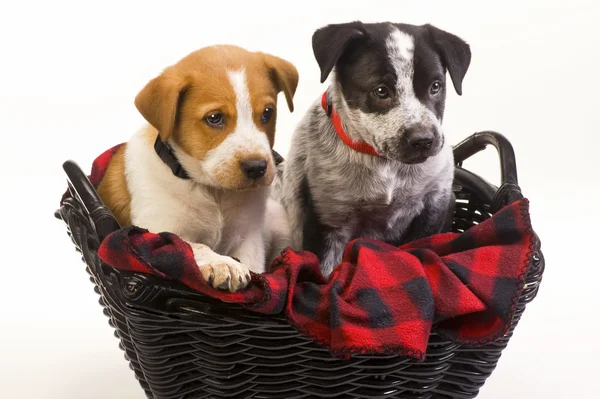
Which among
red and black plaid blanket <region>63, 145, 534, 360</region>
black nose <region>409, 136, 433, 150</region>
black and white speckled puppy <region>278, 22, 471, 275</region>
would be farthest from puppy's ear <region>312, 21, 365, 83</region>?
red and black plaid blanket <region>63, 145, 534, 360</region>

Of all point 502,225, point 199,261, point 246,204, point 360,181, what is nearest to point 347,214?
point 360,181

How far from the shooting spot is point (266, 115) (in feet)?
9.79

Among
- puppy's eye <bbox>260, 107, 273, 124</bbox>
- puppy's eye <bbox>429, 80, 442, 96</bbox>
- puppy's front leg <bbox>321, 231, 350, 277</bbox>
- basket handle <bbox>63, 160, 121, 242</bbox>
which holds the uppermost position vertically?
puppy's eye <bbox>429, 80, 442, 96</bbox>

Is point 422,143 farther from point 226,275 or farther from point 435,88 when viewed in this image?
point 226,275

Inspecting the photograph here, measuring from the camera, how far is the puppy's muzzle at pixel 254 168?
9.18ft

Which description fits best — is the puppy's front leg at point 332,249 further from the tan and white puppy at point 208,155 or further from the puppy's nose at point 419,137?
the puppy's nose at point 419,137

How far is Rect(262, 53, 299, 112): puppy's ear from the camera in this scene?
3072mm

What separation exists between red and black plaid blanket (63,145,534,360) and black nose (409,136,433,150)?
40 centimetres

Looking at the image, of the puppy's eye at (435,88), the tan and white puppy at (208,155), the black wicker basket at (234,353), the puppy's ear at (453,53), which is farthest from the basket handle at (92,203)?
the puppy's ear at (453,53)

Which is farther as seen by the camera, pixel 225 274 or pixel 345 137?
pixel 345 137

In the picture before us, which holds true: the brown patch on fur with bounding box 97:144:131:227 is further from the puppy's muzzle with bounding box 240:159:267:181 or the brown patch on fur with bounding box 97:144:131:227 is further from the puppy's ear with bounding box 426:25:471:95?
the puppy's ear with bounding box 426:25:471:95

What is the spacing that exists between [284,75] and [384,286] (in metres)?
1.04

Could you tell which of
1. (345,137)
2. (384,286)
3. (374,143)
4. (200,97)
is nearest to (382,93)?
(374,143)

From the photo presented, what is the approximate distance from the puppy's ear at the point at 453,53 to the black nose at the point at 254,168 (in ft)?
3.23
